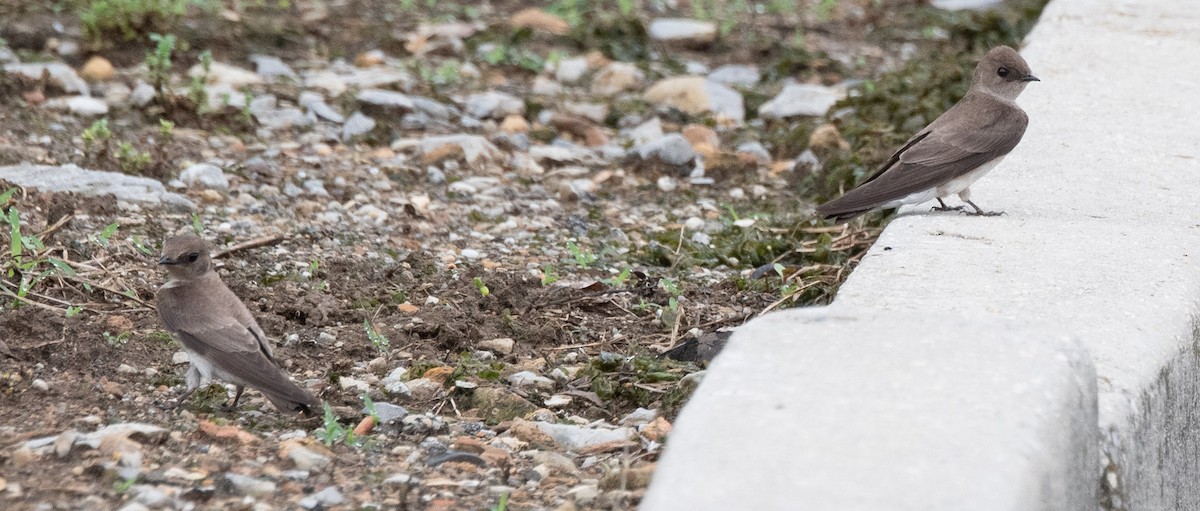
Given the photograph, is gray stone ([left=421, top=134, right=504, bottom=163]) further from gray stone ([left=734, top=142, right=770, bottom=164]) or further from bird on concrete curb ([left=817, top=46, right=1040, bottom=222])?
bird on concrete curb ([left=817, top=46, right=1040, bottom=222])

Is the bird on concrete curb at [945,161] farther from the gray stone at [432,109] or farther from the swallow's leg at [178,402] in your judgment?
the gray stone at [432,109]

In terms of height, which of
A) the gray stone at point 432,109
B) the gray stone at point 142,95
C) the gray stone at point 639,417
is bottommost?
the gray stone at point 432,109

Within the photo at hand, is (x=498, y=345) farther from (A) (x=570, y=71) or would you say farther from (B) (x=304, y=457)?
(A) (x=570, y=71)

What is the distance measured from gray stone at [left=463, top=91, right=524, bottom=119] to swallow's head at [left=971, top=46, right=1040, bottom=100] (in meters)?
3.00

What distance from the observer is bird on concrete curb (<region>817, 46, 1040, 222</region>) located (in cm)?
552

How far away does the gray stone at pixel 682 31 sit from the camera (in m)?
10.4

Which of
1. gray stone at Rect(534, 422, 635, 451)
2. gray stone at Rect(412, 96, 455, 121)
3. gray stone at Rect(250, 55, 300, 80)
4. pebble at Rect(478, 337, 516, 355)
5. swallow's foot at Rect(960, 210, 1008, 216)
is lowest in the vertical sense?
gray stone at Rect(412, 96, 455, 121)

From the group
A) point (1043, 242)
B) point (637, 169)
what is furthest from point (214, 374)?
point (637, 169)

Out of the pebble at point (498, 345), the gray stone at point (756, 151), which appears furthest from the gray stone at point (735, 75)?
the pebble at point (498, 345)

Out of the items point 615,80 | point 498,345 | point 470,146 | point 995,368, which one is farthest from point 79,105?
point 995,368

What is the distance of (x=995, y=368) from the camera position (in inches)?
121

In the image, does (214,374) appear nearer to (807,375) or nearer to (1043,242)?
(807,375)

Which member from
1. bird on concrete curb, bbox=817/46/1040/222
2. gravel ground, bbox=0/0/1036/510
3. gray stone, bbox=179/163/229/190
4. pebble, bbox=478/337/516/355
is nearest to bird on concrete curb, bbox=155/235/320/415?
gravel ground, bbox=0/0/1036/510

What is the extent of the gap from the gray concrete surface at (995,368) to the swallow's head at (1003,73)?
38 centimetres
